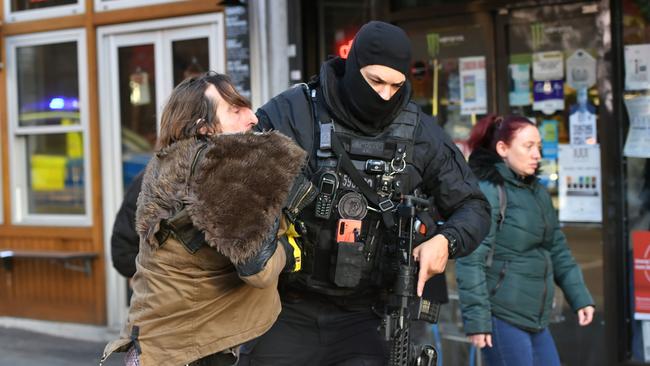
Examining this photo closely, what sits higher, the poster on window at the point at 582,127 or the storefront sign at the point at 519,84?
the storefront sign at the point at 519,84

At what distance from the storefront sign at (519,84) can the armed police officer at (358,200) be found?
2951 mm

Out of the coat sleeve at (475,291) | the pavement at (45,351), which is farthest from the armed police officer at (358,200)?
the pavement at (45,351)

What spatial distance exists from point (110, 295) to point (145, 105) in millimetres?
1706

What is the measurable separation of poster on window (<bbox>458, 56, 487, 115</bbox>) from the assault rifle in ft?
10.9

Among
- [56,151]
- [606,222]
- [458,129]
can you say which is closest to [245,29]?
[458,129]

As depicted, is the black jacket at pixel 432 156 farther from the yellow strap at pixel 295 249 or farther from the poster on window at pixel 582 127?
the poster on window at pixel 582 127

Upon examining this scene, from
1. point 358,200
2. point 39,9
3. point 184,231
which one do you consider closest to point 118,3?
point 39,9

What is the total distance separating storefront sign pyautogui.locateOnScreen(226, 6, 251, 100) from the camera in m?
6.96

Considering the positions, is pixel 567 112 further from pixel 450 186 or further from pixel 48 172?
pixel 48 172

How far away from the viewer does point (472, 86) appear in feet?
21.1

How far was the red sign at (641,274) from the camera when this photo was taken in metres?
5.76

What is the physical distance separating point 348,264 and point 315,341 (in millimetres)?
378

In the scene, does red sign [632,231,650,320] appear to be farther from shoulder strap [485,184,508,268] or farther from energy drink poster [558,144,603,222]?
shoulder strap [485,184,508,268]

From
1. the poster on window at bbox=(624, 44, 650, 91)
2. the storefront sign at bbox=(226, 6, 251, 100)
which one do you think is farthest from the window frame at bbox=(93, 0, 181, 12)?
the poster on window at bbox=(624, 44, 650, 91)
